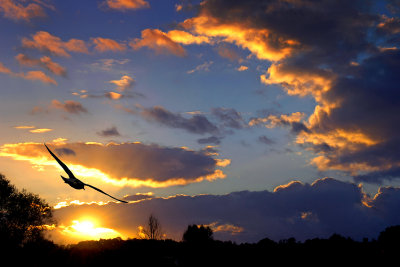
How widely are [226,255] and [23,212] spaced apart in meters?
49.5

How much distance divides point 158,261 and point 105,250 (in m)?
7.19

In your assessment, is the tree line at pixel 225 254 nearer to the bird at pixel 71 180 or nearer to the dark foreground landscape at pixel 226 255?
the dark foreground landscape at pixel 226 255

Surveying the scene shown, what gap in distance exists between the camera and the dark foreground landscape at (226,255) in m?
32.4

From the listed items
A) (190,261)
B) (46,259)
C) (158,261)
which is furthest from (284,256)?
(46,259)

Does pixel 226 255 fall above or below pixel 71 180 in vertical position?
below

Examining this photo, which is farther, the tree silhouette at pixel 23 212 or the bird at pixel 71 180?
the tree silhouette at pixel 23 212

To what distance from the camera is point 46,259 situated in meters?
36.0

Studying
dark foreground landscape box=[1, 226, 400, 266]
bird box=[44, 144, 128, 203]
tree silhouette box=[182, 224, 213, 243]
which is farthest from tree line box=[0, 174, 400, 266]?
tree silhouette box=[182, 224, 213, 243]

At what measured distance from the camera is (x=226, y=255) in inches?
1411

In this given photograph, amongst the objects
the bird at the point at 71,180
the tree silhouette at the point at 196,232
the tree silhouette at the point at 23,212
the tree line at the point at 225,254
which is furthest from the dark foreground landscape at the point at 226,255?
the tree silhouette at the point at 23,212

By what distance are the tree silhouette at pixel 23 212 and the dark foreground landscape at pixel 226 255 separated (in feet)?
Result: 95.3

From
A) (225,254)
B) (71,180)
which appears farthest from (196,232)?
(71,180)

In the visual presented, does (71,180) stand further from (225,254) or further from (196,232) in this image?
(196,232)

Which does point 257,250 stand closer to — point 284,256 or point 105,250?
point 284,256
